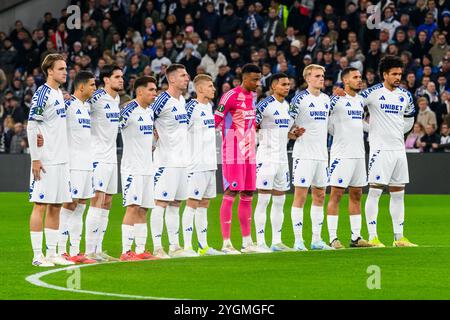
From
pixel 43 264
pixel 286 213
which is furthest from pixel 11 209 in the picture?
Result: pixel 43 264

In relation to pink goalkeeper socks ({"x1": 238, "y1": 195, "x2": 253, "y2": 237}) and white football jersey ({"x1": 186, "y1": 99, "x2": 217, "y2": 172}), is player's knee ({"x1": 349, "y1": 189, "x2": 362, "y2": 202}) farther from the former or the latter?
white football jersey ({"x1": 186, "y1": 99, "x2": 217, "y2": 172})

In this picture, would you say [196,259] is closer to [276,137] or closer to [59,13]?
[276,137]

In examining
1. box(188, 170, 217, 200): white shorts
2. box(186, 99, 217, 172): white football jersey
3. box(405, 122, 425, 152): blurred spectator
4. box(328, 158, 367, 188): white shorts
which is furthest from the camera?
box(405, 122, 425, 152): blurred spectator

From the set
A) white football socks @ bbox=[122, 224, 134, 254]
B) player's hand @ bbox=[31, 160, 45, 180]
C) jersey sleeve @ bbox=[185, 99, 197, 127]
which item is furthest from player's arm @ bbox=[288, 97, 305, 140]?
player's hand @ bbox=[31, 160, 45, 180]

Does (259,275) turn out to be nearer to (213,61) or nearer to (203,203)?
(203,203)

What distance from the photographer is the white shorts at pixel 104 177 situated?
15.7 meters

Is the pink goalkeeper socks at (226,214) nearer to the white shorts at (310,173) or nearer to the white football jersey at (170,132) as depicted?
the white football jersey at (170,132)

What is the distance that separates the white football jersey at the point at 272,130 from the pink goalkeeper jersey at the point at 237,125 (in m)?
0.40

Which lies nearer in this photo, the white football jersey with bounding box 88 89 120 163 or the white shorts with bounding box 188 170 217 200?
the white football jersey with bounding box 88 89 120 163

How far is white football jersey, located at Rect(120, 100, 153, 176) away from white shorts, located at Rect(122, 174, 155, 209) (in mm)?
78

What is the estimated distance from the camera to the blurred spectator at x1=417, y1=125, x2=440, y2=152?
2681cm

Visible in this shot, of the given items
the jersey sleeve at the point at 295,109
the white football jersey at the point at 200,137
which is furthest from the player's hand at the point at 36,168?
the jersey sleeve at the point at 295,109

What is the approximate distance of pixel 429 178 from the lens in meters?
26.9

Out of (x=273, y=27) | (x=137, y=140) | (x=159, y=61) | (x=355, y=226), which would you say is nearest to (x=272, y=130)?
(x=355, y=226)
